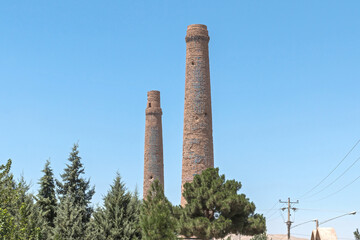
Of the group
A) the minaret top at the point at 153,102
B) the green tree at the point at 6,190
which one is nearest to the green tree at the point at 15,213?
the green tree at the point at 6,190

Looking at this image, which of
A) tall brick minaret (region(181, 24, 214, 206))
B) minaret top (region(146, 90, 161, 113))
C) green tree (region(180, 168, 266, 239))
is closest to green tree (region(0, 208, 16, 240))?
green tree (region(180, 168, 266, 239))

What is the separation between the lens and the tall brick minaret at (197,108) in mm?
37000

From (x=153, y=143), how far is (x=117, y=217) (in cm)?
2230

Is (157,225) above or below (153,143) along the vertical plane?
below

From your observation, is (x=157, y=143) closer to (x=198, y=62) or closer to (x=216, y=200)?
(x=198, y=62)

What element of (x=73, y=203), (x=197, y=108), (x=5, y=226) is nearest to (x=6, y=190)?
(x=5, y=226)

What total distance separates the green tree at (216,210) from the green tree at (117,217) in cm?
343

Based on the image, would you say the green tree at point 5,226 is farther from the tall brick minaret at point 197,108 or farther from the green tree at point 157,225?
the tall brick minaret at point 197,108

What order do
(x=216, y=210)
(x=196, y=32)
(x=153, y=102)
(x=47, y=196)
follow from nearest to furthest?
(x=216, y=210)
(x=47, y=196)
(x=196, y=32)
(x=153, y=102)

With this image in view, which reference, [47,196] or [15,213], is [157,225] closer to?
[15,213]

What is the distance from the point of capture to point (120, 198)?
2917 centimetres

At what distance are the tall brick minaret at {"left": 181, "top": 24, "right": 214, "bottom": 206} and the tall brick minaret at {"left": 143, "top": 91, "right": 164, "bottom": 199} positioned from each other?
12.9m

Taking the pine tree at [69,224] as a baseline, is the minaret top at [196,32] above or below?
above

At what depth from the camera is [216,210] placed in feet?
103
